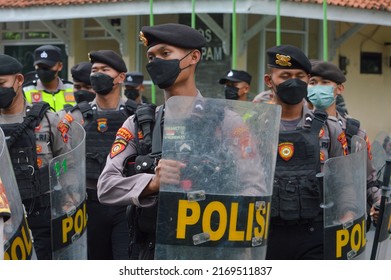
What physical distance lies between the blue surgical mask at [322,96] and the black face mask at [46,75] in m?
3.26

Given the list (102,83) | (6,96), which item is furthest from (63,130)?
(102,83)

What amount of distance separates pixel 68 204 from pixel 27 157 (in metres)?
0.69

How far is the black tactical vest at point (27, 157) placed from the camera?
5.80 m

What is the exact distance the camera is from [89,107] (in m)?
6.97

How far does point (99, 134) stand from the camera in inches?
271

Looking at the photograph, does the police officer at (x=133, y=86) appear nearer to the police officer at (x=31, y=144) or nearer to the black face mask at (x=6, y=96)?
the police officer at (x=31, y=144)

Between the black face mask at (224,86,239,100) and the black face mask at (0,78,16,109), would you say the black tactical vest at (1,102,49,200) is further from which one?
the black face mask at (224,86,239,100)

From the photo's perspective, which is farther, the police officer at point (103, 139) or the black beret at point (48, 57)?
the black beret at point (48, 57)

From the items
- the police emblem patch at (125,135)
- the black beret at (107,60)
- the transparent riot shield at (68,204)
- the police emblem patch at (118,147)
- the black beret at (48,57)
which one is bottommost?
the transparent riot shield at (68,204)

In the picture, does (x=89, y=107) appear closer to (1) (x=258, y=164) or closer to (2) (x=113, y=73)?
(2) (x=113, y=73)

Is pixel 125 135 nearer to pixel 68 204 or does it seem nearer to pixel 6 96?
pixel 68 204

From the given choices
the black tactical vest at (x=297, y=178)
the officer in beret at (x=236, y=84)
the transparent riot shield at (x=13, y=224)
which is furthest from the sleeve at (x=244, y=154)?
the officer in beret at (x=236, y=84)

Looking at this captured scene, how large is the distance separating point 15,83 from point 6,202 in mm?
2508
